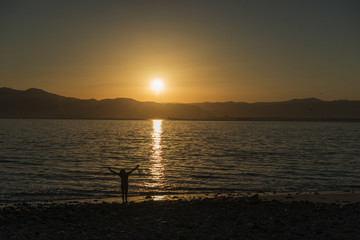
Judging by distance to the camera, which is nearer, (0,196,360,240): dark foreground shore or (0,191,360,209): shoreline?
(0,196,360,240): dark foreground shore

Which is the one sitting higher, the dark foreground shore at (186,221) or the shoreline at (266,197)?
the dark foreground shore at (186,221)

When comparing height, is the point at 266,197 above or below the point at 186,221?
below

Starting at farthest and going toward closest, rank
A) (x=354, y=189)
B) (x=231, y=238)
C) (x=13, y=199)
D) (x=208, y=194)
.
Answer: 1. (x=354, y=189)
2. (x=208, y=194)
3. (x=13, y=199)
4. (x=231, y=238)

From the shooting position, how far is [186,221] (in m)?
13.5

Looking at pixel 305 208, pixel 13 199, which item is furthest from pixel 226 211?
pixel 13 199

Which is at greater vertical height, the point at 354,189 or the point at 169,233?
the point at 169,233

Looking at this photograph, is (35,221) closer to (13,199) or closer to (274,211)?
(13,199)

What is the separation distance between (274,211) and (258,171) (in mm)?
16774

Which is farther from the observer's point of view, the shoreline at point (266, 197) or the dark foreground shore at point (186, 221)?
the shoreline at point (266, 197)

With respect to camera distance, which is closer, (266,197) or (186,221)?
(186,221)

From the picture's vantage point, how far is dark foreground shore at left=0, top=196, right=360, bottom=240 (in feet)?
37.8

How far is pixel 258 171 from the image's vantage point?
1246 inches

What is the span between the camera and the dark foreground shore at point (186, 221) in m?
11.5

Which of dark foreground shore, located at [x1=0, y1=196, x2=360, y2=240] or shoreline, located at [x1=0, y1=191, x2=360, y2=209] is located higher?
dark foreground shore, located at [x1=0, y1=196, x2=360, y2=240]
